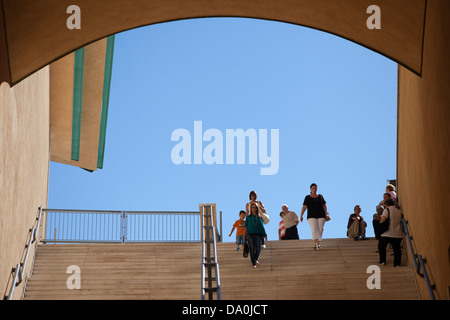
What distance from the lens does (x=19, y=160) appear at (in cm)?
1142

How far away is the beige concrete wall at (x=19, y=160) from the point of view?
9703 millimetres

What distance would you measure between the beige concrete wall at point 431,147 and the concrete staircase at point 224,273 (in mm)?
1269

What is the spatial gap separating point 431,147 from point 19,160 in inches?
264

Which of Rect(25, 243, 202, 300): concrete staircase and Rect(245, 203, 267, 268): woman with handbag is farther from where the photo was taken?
Rect(245, 203, 267, 268): woman with handbag

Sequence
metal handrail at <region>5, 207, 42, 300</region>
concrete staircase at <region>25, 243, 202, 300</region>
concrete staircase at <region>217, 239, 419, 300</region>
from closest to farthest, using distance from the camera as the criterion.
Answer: metal handrail at <region>5, 207, 42, 300</region>, concrete staircase at <region>217, 239, 419, 300</region>, concrete staircase at <region>25, 243, 202, 300</region>

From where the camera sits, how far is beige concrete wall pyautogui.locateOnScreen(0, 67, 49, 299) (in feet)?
31.8

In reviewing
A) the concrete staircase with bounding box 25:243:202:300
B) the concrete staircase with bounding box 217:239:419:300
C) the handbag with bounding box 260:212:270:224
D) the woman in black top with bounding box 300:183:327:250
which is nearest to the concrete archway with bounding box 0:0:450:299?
the concrete staircase with bounding box 217:239:419:300

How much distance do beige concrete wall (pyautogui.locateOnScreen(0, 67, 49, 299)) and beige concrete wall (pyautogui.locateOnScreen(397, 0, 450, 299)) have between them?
5.56m

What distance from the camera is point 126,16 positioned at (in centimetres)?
984

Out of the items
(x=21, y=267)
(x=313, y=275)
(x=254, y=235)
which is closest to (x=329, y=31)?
(x=313, y=275)

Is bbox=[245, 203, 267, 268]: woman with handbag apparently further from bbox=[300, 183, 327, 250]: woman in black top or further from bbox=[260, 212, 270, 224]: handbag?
bbox=[300, 183, 327, 250]: woman in black top

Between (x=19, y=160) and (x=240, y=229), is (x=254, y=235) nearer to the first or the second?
(x=240, y=229)
